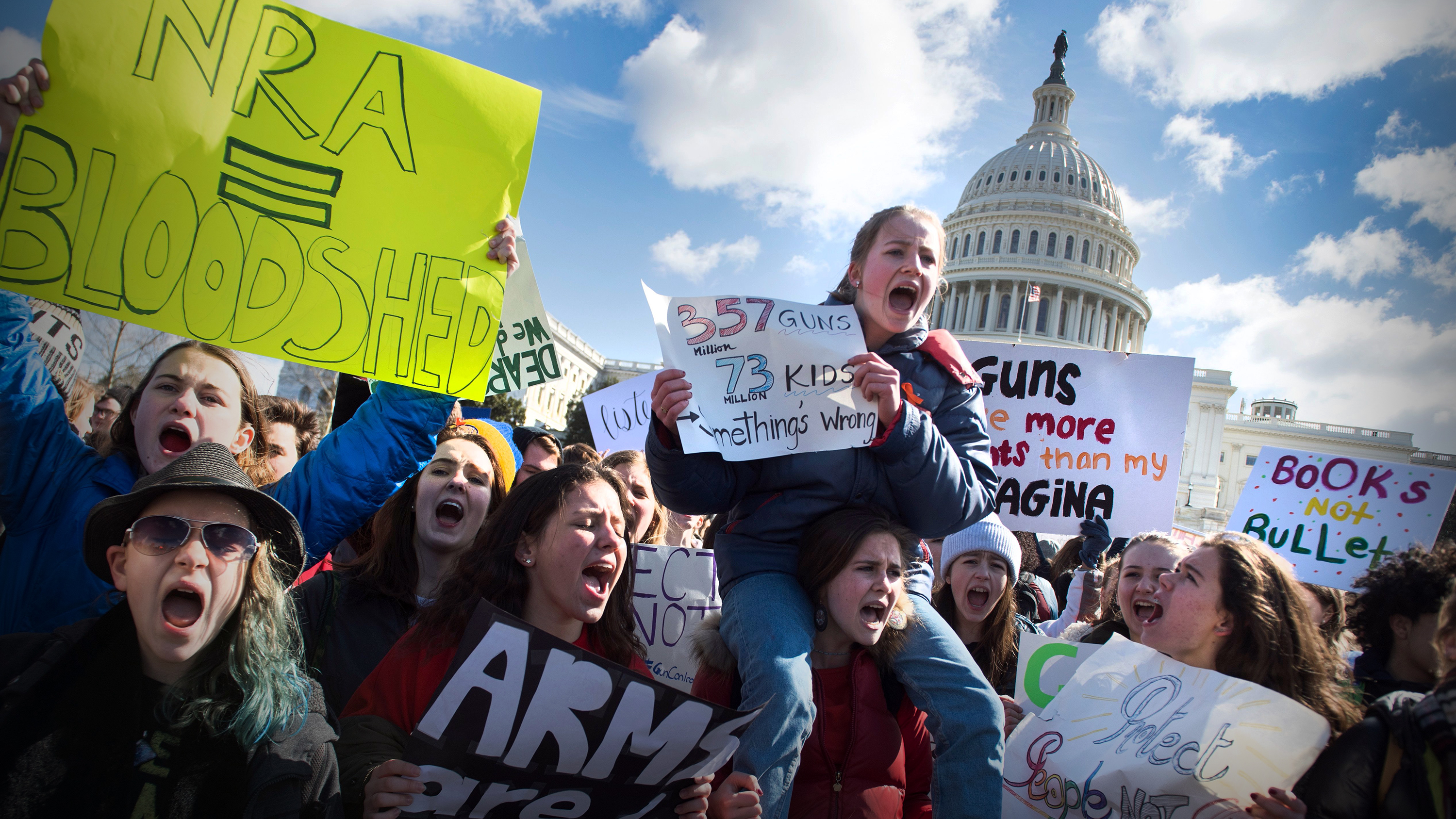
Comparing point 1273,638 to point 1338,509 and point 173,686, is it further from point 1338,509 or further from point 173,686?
point 173,686

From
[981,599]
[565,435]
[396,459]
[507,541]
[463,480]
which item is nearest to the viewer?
[507,541]

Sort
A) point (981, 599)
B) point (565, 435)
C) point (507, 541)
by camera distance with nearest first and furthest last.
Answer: point (507, 541), point (981, 599), point (565, 435)

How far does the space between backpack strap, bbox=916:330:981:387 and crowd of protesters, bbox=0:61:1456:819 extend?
0.01 metres

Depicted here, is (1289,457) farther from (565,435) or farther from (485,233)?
(565,435)

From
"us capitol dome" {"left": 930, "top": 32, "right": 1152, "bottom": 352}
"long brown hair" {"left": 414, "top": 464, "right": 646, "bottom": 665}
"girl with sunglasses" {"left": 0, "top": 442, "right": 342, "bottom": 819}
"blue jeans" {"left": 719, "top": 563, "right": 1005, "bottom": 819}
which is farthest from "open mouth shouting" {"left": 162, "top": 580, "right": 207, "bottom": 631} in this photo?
"us capitol dome" {"left": 930, "top": 32, "right": 1152, "bottom": 352}

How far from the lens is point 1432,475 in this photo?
4.02 metres

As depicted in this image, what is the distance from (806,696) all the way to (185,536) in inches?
53.8

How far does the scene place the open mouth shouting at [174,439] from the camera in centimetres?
235

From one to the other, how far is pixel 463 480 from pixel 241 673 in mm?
1188

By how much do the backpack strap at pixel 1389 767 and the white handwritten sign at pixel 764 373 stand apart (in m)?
1.21

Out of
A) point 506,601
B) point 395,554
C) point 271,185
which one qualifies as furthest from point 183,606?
point 271,185

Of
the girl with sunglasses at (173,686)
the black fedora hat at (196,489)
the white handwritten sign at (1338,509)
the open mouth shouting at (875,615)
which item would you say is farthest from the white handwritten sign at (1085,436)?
the girl with sunglasses at (173,686)

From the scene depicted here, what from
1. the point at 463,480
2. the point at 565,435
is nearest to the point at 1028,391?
the point at 463,480

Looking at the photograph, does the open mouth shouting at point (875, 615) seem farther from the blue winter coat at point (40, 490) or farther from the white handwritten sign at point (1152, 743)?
the blue winter coat at point (40, 490)
